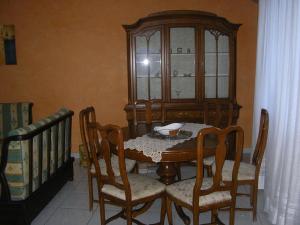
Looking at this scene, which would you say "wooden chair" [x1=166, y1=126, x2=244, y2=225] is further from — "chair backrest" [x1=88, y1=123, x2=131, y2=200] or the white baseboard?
the white baseboard

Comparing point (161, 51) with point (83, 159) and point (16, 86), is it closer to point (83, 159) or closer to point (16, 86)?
point (83, 159)

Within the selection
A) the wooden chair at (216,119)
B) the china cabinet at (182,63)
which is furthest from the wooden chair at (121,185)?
the china cabinet at (182,63)

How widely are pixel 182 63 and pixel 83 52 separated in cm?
142

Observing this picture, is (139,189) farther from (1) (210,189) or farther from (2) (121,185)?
(1) (210,189)

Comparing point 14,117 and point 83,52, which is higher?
point 83,52

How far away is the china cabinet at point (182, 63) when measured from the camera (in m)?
3.95

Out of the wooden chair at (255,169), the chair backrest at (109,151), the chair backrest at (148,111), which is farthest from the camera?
the chair backrest at (148,111)

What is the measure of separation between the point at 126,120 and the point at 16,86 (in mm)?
1681

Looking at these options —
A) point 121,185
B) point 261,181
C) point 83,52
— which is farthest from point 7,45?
point 261,181

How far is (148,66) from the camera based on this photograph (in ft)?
13.5

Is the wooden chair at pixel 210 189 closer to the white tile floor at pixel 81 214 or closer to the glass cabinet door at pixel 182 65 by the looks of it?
the white tile floor at pixel 81 214

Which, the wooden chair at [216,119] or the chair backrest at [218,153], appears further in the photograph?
the wooden chair at [216,119]

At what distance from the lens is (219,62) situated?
4117mm

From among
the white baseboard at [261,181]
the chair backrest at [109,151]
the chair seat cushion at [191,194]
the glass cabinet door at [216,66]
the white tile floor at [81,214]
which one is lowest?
the white tile floor at [81,214]
